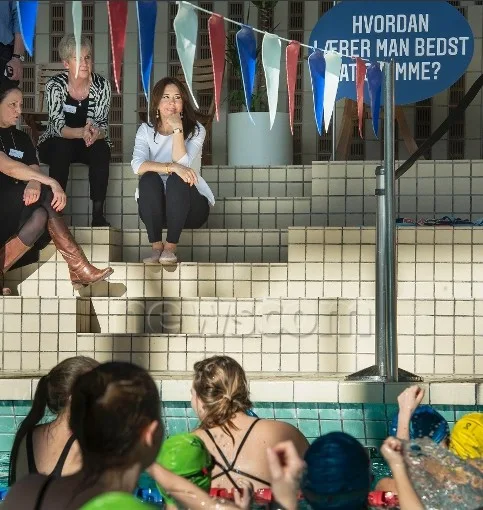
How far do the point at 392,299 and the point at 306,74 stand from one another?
4.24 meters

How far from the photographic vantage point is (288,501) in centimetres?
263

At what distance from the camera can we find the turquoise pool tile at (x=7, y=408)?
22.6ft

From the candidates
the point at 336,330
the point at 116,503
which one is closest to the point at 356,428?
the point at 336,330

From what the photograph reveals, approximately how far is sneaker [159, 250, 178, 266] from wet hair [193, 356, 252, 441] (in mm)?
3454

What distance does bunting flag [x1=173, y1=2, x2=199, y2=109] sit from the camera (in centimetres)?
518

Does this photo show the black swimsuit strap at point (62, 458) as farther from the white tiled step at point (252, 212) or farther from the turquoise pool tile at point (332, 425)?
the white tiled step at point (252, 212)

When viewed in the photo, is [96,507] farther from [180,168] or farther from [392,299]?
[180,168]

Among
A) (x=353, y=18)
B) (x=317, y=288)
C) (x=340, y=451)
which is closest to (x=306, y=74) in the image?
(x=353, y=18)

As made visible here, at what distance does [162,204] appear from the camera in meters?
7.85

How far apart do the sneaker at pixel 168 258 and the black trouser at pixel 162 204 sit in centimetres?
7

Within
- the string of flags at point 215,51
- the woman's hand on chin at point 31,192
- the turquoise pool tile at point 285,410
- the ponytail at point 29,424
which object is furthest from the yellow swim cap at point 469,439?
the woman's hand on chin at point 31,192

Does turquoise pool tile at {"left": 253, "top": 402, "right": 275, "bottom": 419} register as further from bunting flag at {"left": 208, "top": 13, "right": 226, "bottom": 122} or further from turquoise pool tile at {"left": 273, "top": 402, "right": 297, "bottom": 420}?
bunting flag at {"left": 208, "top": 13, "right": 226, "bottom": 122}

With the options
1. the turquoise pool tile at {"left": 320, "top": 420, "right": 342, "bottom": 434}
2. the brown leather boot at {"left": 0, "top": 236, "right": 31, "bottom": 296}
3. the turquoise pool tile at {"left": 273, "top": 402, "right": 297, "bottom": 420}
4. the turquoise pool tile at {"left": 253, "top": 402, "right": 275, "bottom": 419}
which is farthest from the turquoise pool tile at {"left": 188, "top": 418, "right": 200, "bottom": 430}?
the brown leather boot at {"left": 0, "top": 236, "right": 31, "bottom": 296}

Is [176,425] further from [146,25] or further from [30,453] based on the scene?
[30,453]
